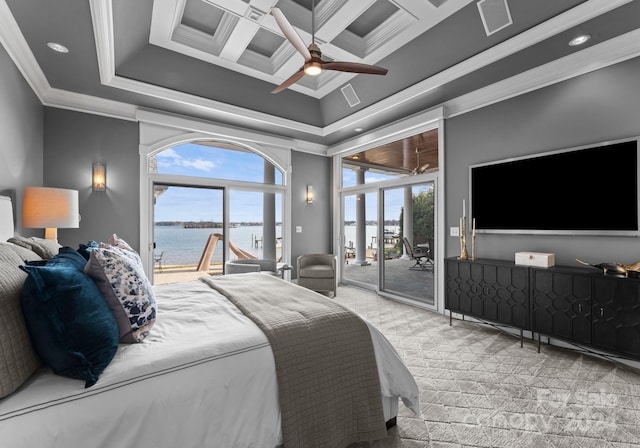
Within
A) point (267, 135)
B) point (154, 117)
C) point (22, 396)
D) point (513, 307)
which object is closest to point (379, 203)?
point (267, 135)

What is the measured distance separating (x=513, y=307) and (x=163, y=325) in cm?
317

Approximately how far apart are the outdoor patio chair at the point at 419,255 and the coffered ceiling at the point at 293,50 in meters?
2.02

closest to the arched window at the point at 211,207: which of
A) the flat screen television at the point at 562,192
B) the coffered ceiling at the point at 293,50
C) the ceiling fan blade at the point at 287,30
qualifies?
the coffered ceiling at the point at 293,50

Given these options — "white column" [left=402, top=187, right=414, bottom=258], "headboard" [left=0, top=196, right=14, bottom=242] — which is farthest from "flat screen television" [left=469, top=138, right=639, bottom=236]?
"headboard" [left=0, top=196, right=14, bottom=242]

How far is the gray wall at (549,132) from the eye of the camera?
→ 2727mm

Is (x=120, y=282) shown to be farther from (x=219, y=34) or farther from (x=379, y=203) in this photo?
(x=379, y=203)

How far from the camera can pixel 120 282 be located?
1387 millimetres

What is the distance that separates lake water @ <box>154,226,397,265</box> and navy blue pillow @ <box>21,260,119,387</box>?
11.7 feet

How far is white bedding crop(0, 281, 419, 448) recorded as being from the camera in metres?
0.94

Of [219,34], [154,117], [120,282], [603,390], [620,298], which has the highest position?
[219,34]

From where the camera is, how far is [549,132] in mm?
3170

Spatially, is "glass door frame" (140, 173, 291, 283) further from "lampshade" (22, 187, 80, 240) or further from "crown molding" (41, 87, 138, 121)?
"lampshade" (22, 187, 80, 240)

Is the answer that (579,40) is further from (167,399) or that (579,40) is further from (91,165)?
(91,165)

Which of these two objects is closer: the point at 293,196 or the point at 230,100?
the point at 230,100
